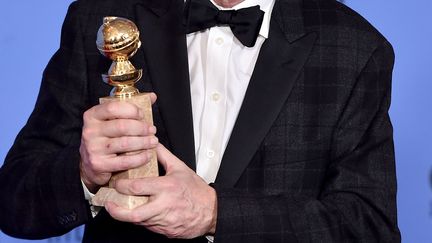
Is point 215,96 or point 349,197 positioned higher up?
point 215,96

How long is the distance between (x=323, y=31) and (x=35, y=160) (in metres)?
0.51

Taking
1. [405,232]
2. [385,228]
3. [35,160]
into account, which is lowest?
[405,232]

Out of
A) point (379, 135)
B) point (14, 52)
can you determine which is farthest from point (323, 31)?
point (14, 52)

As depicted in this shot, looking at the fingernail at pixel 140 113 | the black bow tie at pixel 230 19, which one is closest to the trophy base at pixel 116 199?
the fingernail at pixel 140 113

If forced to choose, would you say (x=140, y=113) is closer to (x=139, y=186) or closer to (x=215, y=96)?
(x=139, y=186)

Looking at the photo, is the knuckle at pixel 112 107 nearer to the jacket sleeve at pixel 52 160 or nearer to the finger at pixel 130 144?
the finger at pixel 130 144

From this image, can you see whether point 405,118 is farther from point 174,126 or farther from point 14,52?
point 14,52

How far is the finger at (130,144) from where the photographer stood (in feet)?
3.92

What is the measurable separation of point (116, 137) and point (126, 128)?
1.1 inches

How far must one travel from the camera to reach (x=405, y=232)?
1.99m

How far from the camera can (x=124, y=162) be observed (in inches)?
47.6

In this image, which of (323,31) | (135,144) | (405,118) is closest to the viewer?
(135,144)

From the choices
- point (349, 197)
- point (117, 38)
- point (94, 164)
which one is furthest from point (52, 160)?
point (349, 197)

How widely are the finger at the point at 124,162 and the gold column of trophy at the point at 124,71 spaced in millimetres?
18
